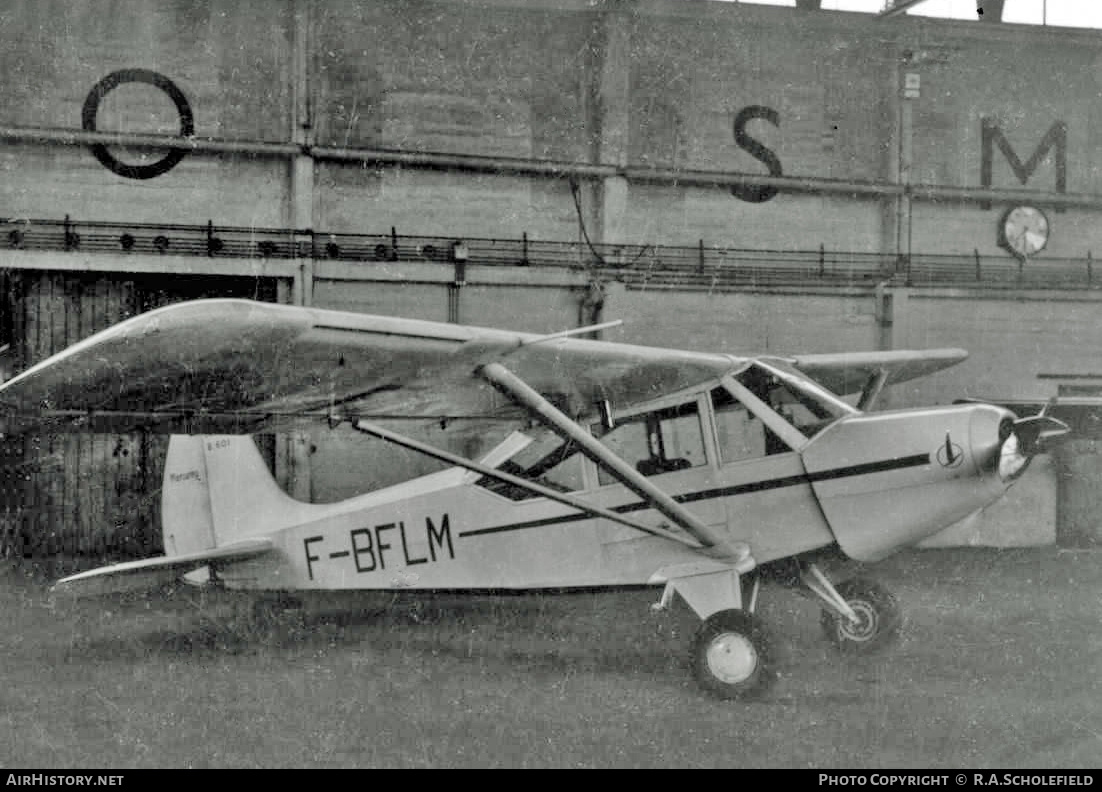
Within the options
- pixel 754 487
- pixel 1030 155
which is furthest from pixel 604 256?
pixel 754 487

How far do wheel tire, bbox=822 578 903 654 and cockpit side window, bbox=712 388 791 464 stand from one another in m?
1.28

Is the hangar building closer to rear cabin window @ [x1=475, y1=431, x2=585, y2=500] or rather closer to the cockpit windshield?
rear cabin window @ [x1=475, y1=431, x2=585, y2=500]

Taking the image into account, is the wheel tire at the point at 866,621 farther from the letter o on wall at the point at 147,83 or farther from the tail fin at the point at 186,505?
the letter o on wall at the point at 147,83

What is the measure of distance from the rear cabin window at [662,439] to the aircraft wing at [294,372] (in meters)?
0.16

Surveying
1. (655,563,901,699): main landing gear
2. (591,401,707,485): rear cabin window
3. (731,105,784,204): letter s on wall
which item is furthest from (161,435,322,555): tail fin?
(731,105,784,204): letter s on wall

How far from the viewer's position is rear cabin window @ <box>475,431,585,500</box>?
688 cm

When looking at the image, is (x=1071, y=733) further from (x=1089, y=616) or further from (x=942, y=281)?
(x=942, y=281)

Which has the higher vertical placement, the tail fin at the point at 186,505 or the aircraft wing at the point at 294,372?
the aircraft wing at the point at 294,372

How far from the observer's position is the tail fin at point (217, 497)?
7672mm

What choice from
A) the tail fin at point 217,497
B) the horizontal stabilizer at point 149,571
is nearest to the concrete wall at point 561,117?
the tail fin at point 217,497

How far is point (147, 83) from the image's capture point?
12.7 m

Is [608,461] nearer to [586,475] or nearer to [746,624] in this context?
[586,475]

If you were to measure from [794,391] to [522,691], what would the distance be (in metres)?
2.39
